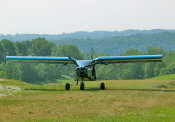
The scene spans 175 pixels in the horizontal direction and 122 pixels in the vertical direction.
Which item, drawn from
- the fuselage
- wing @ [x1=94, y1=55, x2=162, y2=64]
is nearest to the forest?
wing @ [x1=94, y1=55, x2=162, y2=64]

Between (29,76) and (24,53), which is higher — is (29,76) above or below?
below

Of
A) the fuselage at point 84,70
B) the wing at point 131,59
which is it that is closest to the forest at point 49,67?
the wing at point 131,59

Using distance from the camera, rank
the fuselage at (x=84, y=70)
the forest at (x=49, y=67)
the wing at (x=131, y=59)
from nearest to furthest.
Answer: the fuselage at (x=84, y=70)
the wing at (x=131, y=59)
the forest at (x=49, y=67)

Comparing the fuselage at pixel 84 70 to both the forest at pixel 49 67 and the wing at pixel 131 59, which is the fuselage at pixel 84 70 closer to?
the wing at pixel 131 59

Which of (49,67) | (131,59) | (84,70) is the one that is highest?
(49,67)

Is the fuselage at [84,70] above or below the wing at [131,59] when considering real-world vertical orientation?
below

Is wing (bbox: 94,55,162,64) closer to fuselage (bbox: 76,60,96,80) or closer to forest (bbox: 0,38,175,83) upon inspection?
fuselage (bbox: 76,60,96,80)

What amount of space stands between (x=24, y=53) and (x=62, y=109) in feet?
531

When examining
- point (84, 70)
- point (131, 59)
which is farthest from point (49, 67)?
point (84, 70)

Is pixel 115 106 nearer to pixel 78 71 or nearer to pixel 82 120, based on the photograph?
pixel 82 120

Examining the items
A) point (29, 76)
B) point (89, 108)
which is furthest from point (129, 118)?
point (29, 76)

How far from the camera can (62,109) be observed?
15695mm

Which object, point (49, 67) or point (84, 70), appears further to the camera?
point (49, 67)

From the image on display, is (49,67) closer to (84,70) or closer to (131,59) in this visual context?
(131,59)
